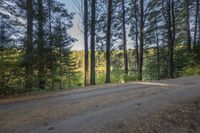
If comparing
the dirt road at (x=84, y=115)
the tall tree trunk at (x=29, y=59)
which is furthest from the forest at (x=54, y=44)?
the dirt road at (x=84, y=115)

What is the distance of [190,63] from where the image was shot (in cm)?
2450

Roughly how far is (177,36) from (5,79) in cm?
2671

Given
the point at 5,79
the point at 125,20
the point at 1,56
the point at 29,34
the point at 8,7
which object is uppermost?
the point at 125,20

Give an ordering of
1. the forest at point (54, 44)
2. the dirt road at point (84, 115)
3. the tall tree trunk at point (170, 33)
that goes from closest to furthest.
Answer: the dirt road at point (84, 115), the forest at point (54, 44), the tall tree trunk at point (170, 33)

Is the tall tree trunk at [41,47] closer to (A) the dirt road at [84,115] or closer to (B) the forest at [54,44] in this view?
(B) the forest at [54,44]

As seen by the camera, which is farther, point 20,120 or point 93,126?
point 20,120

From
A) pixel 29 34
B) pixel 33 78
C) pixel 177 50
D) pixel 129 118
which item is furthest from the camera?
pixel 177 50

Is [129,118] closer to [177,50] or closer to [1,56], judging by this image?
[1,56]

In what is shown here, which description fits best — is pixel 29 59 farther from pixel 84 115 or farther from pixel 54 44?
pixel 84 115

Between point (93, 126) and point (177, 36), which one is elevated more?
point (177, 36)

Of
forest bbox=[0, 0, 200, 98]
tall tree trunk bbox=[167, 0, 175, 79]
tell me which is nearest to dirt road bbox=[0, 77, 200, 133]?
forest bbox=[0, 0, 200, 98]

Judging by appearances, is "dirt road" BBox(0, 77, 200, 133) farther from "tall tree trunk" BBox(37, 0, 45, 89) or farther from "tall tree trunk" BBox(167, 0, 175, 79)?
"tall tree trunk" BBox(167, 0, 175, 79)

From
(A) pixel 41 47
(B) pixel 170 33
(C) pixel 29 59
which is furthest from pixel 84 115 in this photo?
(B) pixel 170 33

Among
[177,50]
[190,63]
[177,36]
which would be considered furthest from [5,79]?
[177,36]
